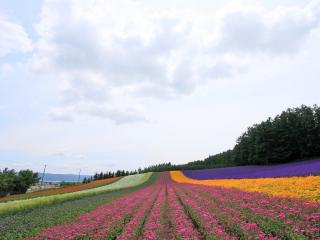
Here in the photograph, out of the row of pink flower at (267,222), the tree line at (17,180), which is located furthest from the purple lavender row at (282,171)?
the tree line at (17,180)

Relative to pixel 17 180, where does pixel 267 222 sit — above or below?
below

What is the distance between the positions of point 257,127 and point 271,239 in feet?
223

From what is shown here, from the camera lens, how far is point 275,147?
66000 millimetres

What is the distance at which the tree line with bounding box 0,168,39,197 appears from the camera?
7625 centimetres

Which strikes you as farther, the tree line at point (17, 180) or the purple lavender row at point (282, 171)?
the tree line at point (17, 180)

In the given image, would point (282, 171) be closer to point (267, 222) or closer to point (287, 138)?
point (267, 222)

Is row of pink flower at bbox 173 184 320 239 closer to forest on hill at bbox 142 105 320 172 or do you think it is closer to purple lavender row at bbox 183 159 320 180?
purple lavender row at bbox 183 159 320 180

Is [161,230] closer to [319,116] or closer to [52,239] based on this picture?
[52,239]

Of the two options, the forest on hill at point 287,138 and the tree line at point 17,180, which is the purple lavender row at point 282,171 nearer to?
the forest on hill at point 287,138

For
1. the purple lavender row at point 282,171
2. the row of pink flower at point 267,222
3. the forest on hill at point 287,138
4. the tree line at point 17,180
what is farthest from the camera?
→ the tree line at point 17,180

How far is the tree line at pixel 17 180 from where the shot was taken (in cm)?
7625

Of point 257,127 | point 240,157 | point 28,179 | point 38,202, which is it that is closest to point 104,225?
point 38,202

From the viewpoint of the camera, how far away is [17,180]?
80.2m

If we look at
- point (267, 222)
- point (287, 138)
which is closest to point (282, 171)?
point (267, 222)
